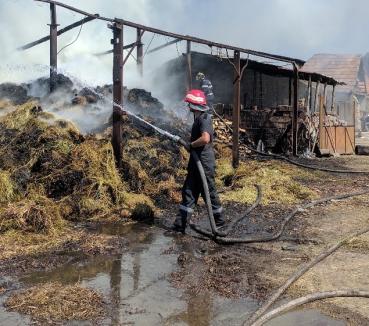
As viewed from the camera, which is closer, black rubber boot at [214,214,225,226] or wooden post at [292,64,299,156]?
black rubber boot at [214,214,225,226]

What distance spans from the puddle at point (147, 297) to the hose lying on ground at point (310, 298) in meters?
0.11

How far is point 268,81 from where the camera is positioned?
73.3 ft

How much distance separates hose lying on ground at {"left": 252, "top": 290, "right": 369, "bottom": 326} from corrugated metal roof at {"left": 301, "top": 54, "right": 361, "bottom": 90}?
37265 millimetres

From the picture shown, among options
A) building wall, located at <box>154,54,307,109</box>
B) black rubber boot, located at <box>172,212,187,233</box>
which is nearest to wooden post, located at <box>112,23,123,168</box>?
black rubber boot, located at <box>172,212,187,233</box>

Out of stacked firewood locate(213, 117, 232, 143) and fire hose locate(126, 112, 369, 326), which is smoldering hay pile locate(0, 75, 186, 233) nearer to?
fire hose locate(126, 112, 369, 326)

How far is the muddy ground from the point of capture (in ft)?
13.2

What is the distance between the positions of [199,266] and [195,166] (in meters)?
1.90

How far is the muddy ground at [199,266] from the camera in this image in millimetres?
4012

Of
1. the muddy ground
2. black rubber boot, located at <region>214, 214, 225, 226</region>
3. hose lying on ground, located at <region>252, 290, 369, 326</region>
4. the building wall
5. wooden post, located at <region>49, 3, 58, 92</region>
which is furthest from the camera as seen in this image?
the building wall

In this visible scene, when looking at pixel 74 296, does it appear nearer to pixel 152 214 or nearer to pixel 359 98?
pixel 152 214

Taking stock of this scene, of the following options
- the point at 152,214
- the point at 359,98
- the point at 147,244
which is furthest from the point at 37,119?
the point at 359,98

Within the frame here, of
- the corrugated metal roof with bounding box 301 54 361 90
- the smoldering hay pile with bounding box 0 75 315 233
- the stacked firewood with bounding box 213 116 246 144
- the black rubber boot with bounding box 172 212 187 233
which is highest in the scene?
the corrugated metal roof with bounding box 301 54 361 90

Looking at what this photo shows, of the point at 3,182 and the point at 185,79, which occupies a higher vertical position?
the point at 185,79

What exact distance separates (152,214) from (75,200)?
1.31 meters
